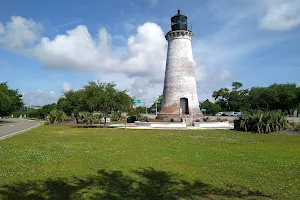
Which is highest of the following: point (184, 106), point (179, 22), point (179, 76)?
point (179, 22)

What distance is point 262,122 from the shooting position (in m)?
24.6

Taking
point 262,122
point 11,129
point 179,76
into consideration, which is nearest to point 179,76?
point 179,76

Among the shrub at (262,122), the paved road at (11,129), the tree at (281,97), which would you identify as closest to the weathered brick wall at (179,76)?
the shrub at (262,122)

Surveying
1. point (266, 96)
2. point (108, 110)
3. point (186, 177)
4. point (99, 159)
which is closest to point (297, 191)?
point (186, 177)

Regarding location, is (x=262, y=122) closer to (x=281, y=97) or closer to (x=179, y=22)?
(x=179, y=22)

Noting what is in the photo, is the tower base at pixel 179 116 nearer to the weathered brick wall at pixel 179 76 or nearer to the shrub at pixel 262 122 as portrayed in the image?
the weathered brick wall at pixel 179 76

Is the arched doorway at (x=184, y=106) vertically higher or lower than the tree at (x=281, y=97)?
lower

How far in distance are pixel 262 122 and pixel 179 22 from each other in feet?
74.4

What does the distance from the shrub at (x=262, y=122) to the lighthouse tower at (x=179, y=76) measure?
559 inches

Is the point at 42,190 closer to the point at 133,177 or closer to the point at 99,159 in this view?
the point at 133,177

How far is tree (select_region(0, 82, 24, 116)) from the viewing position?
50.5 m

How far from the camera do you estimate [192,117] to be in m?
40.0

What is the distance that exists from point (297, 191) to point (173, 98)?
33800 millimetres

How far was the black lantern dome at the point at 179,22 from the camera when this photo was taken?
136 ft
